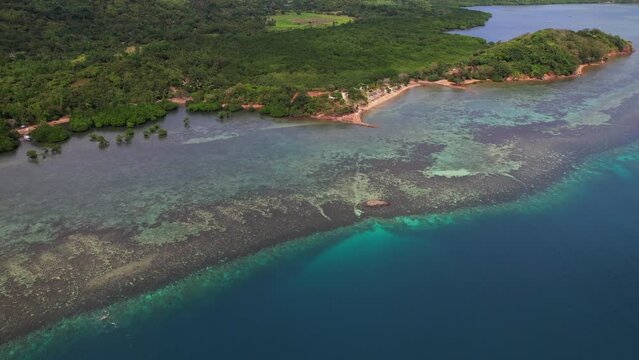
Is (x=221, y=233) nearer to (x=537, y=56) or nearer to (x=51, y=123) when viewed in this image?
(x=51, y=123)

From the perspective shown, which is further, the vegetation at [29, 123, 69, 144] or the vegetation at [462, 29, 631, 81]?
the vegetation at [462, 29, 631, 81]

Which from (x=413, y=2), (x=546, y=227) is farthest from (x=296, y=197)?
(x=413, y=2)

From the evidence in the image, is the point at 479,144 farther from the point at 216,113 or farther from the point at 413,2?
the point at 413,2

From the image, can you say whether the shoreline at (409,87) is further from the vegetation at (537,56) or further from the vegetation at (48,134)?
the vegetation at (48,134)

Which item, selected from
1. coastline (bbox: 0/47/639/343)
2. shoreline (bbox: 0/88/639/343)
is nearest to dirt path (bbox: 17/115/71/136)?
shoreline (bbox: 0/88/639/343)

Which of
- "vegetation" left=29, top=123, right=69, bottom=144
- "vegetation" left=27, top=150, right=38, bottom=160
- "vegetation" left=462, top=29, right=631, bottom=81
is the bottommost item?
"vegetation" left=27, top=150, right=38, bottom=160

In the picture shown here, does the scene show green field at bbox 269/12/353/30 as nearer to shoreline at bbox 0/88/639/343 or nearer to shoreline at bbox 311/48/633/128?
shoreline at bbox 311/48/633/128

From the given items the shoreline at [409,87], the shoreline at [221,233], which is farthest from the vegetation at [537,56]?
the shoreline at [221,233]

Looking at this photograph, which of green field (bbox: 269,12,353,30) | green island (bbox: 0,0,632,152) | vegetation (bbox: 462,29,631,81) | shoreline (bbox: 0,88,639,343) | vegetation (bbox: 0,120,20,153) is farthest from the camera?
green field (bbox: 269,12,353,30)

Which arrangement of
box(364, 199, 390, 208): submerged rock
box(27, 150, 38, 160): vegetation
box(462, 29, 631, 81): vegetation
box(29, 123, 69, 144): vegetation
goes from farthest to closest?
box(462, 29, 631, 81): vegetation → box(29, 123, 69, 144): vegetation → box(27, 150, 38, 160): vegetation → box(364, 199, 390, 208): submerged rock
